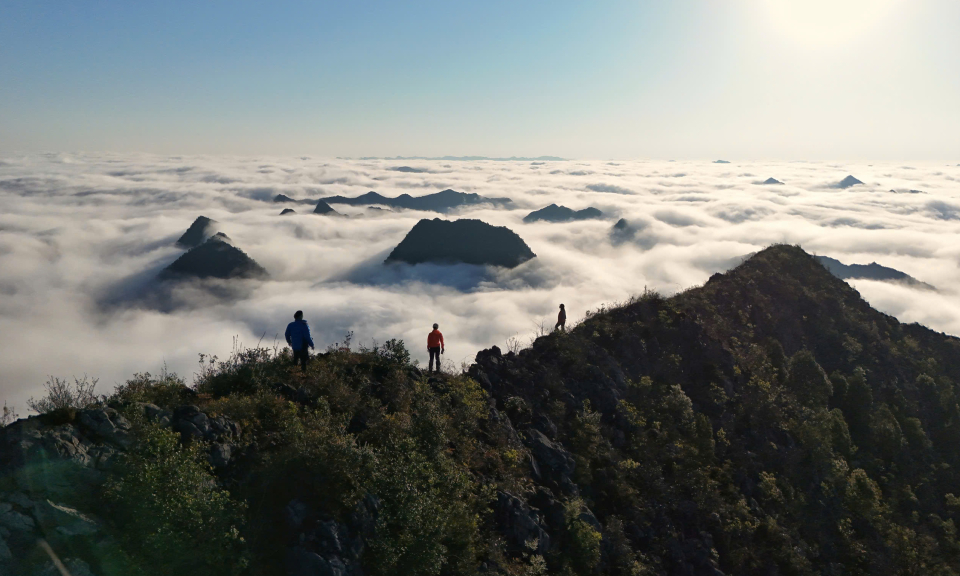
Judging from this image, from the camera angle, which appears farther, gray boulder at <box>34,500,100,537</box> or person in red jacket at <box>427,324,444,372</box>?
person in red jacket at <box>427,324,444,372</box>

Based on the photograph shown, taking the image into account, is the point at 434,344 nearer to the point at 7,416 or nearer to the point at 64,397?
the point at 64,397

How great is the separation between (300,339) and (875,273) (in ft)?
652

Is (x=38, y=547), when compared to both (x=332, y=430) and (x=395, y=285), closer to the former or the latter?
(x=332, y=430)

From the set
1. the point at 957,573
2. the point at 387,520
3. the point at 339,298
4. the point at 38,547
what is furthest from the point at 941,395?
the point at 339,298

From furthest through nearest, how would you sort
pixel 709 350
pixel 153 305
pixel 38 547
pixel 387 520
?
pixel 153 305 < pixel 709 350 < pixel 387 520 < pixel 38 547

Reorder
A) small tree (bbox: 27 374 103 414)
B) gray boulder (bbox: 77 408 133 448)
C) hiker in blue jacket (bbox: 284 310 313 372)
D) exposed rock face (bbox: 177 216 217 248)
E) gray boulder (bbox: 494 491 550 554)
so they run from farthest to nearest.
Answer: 1. exposed rock face (bbox: 177 216 217 248)
2. hiker in blue jacket (bbox: 284 310 313 372)
3. gray boulder (bbox: 494 491 550 554)
4. small tree (bbox: 27 374 103 414)
5. gray boulder (bbox: 77 408 133 448)

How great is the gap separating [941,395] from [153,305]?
131 metres

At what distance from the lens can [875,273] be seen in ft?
516

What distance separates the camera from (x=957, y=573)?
1560 centimetres

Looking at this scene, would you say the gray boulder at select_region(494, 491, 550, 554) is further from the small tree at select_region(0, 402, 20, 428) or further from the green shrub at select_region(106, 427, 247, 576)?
the small tree at select_region(0, 402, 20, 428)

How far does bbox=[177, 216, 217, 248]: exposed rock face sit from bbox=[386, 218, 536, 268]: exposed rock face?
234ft

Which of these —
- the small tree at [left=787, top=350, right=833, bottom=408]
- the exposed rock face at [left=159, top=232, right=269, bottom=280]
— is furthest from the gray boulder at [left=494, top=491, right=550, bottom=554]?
the exposed rock face at [left=159, top=232, right=269, bottom=280]

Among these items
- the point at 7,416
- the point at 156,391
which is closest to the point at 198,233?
the point at 156,391

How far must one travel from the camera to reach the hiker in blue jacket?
12.7 metres
